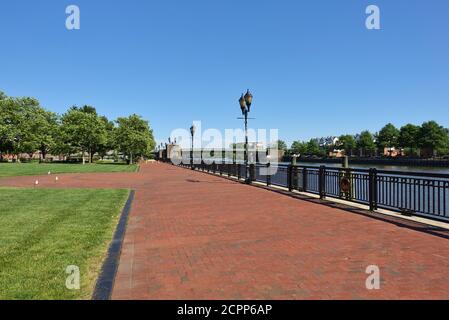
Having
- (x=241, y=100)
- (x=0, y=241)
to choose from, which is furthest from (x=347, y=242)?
(x=241, y=100)

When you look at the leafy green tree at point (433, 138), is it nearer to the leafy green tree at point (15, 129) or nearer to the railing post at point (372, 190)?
the leafy green tree at point (15, 129)

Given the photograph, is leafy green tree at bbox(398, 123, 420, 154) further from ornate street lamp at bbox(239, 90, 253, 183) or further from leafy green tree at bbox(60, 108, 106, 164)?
ornate street lamp at bbox(239, 90, 253, 183)

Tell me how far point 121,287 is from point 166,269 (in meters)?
0.91

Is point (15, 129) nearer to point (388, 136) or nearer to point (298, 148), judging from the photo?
point (388, 136)

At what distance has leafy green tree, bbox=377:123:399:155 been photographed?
111 m

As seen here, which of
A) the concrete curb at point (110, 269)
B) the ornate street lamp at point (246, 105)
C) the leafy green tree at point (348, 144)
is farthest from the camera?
the leafy green tree at point (348, 144)

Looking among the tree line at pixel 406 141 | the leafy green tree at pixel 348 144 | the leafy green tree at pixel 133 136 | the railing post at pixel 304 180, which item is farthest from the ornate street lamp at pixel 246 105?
the leafy green tree at pixel 348 144

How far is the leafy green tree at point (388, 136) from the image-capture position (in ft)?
364

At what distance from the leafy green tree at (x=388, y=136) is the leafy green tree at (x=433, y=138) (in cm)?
1507

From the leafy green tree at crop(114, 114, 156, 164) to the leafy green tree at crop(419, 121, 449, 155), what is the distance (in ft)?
209

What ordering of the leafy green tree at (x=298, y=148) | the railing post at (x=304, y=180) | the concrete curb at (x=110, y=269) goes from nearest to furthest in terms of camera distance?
the concrete curb at (x=110, y=269) < the railing post at (x=304, y=180) < the leafy green tree at (x=298, y=148)

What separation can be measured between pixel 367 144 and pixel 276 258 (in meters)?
119

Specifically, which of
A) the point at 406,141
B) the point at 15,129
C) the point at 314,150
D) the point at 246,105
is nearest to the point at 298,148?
the point at 314,150
